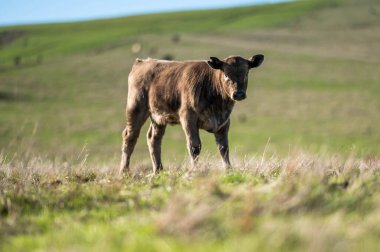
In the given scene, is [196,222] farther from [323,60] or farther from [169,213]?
[323,60]

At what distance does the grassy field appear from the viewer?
482 centimetres

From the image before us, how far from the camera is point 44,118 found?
4834 cm

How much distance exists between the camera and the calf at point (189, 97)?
1007cm

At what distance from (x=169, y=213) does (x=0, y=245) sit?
1424 mm

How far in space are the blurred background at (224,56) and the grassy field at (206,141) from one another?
250mm

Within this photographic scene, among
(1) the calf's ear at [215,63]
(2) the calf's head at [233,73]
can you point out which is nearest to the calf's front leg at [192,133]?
(2) the calf's head at [233,73]

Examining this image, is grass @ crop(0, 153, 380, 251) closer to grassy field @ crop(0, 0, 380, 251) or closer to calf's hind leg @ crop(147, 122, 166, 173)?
grassy field @ crop(0, 0, 380, 251)

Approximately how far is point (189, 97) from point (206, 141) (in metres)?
33.5

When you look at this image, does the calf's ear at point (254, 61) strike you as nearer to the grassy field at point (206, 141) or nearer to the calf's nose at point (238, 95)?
the calf's nose at point (238, 95)

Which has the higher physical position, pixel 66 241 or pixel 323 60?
pixel 66 241

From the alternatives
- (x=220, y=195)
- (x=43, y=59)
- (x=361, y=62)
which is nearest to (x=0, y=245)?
(x=220, y=195)

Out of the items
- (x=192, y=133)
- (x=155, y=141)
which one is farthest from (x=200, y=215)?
(x=155, y=141)

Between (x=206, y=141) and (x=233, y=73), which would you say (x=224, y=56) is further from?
(x=233, y=73)

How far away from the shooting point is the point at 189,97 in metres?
10.2
